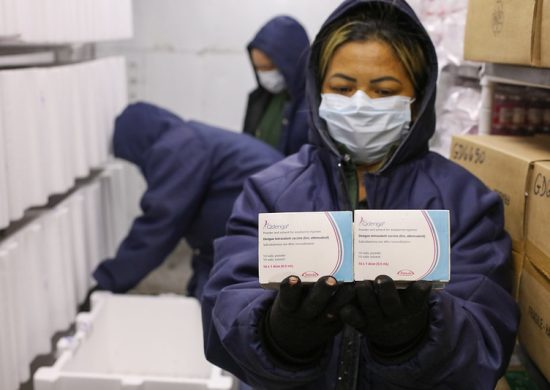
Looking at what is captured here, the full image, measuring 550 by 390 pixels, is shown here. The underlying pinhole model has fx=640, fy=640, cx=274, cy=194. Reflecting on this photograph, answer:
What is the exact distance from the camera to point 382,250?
871 millimetres

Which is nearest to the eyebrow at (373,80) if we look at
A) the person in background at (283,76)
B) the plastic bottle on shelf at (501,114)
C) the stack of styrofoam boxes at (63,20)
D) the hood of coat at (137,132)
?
the plastic bottle on shelf at (501,114)

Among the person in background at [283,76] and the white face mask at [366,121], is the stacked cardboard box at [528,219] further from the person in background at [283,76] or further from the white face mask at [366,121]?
the person in background at [283,76]

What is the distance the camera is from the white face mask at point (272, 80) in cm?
290

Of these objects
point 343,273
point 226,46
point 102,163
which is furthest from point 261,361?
point 226,46

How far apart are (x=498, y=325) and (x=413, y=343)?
0.66 feet

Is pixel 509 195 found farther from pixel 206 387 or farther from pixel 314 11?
pixel 314 11

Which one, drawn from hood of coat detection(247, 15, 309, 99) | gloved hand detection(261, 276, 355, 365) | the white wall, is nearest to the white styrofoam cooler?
gloved hand detection(261, 276, 355, 365)

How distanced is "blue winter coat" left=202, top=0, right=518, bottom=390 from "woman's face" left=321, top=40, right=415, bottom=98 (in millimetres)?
60

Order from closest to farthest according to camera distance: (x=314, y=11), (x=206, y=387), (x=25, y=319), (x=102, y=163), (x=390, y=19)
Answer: (x=390, y=19)
(x=206, y=387)
(x=25, y=319)
(x=102, y=163)
(x=314, y=11)

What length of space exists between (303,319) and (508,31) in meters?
0.75

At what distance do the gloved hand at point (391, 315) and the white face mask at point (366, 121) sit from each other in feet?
1.25

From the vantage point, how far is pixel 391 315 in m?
0.86

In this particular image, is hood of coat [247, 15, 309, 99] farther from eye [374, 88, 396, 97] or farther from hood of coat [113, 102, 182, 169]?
eye [374, 88, 396, 97]

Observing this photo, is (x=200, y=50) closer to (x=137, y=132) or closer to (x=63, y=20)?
(x=137, y=132)
